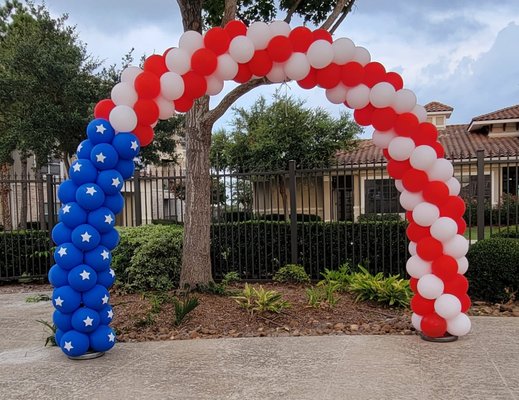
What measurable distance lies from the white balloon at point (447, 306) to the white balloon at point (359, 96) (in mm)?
2288

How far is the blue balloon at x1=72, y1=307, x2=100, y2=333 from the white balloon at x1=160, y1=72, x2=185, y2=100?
7.79 ft

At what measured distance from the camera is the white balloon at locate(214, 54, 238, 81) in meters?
4.98

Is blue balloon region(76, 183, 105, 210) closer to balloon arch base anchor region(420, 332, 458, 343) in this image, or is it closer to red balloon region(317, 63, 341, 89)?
red balloon region(317, 63, 341, 89)

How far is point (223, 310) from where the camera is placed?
21.0 ft

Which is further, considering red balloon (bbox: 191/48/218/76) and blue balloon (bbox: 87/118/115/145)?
red balloon (bbox: 191/48/218/76)

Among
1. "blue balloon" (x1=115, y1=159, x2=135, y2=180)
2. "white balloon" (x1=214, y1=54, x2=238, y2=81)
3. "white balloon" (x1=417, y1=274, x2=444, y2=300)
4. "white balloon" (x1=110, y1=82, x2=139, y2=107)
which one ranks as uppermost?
"white balloon" (x1=214, y1=54, x2=238, y2=81)

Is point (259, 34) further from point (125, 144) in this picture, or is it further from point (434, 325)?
point (434, 325)

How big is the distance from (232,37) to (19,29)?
1513 centimetres

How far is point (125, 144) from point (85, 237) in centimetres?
103

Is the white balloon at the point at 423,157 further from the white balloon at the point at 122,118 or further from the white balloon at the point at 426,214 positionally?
the white balloon at the point at 122,118

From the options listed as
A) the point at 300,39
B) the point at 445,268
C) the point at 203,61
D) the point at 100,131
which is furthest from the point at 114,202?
the point at 445,268

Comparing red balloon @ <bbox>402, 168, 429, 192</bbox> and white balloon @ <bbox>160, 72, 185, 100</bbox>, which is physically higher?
white balloon @ <bbox>160, 72, 185, 100</bbox>

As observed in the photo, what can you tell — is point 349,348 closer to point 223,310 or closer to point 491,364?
point 491,364

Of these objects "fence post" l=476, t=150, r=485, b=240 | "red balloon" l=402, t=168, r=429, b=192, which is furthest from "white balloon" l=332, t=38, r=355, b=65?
"fence post" l=476, t=150, r=485, b=240
